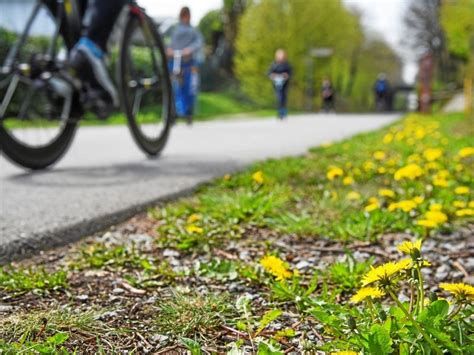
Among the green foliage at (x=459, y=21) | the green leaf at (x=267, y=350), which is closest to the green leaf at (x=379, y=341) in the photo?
the green leaf at (x=267, y=350)

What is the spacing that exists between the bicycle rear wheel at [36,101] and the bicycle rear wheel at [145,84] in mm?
427

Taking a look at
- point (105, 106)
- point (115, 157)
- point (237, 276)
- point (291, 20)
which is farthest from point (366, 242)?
point (291, 20)

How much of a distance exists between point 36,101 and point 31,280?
9.04ft

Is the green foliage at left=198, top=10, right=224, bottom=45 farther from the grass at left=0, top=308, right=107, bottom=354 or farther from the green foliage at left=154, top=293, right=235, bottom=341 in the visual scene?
the grass at left=0, top=308, right=107, bottom=354

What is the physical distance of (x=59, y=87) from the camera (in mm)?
4219

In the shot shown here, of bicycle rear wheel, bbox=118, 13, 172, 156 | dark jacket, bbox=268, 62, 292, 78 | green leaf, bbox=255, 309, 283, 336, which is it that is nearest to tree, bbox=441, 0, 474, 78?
dark jacket, bbox=268, 62, 292, 78

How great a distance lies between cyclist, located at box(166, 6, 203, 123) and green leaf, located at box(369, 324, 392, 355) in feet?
33.5

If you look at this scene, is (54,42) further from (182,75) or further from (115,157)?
(182,75)

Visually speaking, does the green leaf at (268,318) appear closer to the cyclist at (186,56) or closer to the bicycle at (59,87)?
the bicycle at (59,87)

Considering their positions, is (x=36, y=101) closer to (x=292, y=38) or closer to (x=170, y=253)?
(x=170, y=253)

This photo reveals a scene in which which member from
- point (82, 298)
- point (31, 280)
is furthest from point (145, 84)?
point (82, 298)

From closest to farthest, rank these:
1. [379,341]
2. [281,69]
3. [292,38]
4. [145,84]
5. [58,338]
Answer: [379,341], [58,338], [145,84], [281,69], [292,38]

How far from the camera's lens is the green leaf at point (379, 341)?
1148mm

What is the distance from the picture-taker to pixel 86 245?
2260mm
